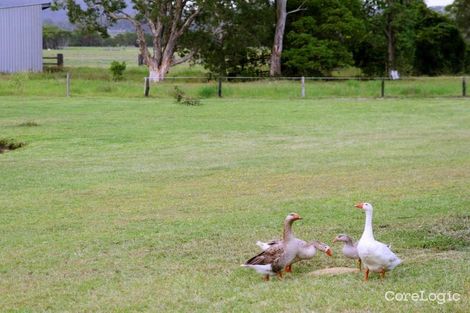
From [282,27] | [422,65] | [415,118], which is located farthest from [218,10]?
[415,118]

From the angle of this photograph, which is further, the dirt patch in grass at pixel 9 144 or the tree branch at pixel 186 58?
the tree branch at pixel 186 58

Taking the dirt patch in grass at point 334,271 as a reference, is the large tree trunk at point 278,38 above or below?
above

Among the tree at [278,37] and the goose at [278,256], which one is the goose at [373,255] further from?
the tree at [278,37]

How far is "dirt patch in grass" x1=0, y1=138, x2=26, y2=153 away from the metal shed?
28434 mm

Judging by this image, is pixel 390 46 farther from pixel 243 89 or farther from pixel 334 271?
pixel 334 271

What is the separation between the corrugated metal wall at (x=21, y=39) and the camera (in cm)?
4731

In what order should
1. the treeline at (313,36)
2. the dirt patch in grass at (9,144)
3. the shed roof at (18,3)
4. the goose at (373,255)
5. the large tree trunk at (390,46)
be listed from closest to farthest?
the goose at (373,255) < the dirt patch in grass at (9,144) < the treeline at (313,36) < the shed roof at (18,3) < the large tree trunk at (390,46)

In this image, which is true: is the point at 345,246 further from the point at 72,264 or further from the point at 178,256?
the point at 72,264

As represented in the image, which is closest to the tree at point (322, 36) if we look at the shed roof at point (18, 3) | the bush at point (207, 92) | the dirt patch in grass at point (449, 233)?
the bush at point (207, 92)

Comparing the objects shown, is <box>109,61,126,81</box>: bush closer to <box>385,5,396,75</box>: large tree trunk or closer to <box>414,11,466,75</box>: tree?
<box>385,5,396,75</box>: large tree trunk

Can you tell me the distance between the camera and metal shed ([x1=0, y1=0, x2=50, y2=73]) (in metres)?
47.3

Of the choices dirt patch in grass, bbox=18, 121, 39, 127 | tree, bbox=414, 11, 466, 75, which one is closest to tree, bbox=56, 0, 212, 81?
tree, bbox=414, 11, 466, 75

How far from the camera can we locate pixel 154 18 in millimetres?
46719

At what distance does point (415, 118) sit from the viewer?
25.7m
